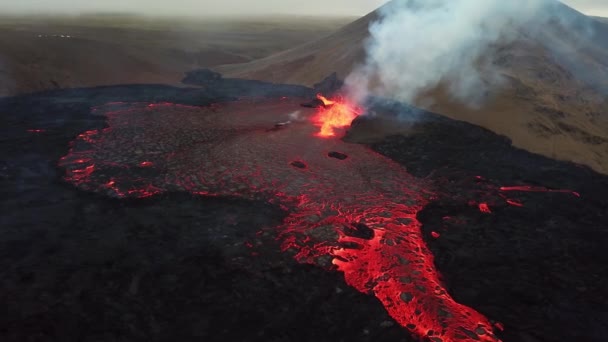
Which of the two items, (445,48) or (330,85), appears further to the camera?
(330,85)

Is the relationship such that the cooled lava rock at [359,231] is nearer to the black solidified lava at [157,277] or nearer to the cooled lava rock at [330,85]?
the black solidified lava at [157,277]

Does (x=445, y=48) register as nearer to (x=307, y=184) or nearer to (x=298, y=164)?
(x=298, y=164)

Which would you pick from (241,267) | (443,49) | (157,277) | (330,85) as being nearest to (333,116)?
(330,85)

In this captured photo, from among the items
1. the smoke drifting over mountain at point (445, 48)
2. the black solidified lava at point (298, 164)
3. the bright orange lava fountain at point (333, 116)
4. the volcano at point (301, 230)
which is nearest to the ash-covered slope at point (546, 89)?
the volcano at point (301, 230)

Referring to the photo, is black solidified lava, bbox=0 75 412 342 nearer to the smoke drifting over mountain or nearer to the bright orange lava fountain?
the bright orange lava fountain

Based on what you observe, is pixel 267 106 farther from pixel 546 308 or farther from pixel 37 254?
pixel 546 308

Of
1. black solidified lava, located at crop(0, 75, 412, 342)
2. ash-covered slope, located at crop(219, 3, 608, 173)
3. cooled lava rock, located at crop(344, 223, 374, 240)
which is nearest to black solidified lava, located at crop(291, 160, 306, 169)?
black solidified lava, located at crop(0, 75, 412, 342)

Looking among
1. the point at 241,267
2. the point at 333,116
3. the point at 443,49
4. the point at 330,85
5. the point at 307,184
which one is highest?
the point at 443,49
